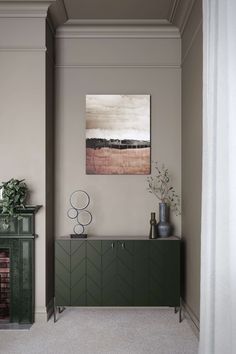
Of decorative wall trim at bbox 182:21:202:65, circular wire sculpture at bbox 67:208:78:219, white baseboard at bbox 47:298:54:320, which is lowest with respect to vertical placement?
white baseboard at bbox 47:298:54:320

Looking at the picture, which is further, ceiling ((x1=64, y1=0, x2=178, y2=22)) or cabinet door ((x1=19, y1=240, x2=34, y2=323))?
ceiling ((x1=64, y1=0, x2=178, y2=22))

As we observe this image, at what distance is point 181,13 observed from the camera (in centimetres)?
447

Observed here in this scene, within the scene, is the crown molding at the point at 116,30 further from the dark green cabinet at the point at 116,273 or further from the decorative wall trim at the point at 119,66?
the dark green cabinet at the point at 116,273

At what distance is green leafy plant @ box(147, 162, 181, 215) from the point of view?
4918 mm

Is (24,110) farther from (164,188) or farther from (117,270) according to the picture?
(117,270)

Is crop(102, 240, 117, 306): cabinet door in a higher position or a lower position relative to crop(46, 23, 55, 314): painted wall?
lower

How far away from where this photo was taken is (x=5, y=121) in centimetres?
438

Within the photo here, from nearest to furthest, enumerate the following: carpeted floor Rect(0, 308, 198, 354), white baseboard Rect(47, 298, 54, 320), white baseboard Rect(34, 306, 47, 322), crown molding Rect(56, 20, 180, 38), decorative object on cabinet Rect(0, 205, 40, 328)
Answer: carpeted floor Rect(0, 308, 198, 354), decorative object on cabinet Rect(0, 205, 40, 328), white baseboard Rect(34, 306, 47, 322), white baseboard Rect(47, 298, 54, 320), crown molding Rect(56, 20, 180, 38)

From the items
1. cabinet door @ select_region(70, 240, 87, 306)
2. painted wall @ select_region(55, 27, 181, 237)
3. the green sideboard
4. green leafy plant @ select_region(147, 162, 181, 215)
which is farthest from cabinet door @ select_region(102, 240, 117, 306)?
green leafy plant @ select_region(147, 162, 181, 215)

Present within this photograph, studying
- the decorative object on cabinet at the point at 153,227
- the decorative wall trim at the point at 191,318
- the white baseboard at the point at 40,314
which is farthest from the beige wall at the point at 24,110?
the decorative wall trim at the point at 191,318

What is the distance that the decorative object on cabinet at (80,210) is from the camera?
16.0ft

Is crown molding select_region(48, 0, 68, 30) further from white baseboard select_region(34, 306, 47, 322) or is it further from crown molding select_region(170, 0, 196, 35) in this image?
white baseboard select_region(34, 306, 47, 322)

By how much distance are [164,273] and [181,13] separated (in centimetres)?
278

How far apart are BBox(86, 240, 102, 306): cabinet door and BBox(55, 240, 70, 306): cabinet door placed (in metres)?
0.21
